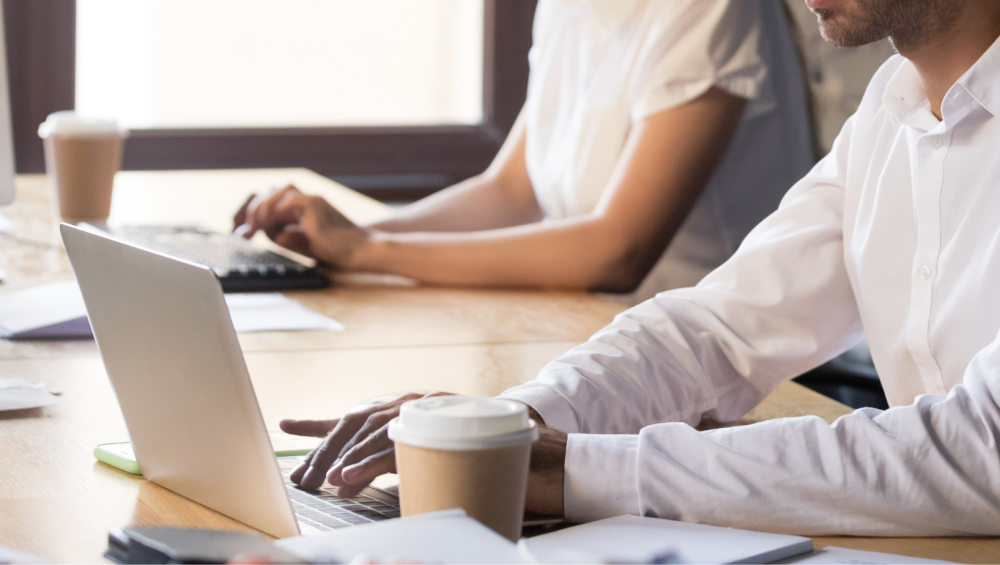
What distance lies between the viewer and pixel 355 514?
0.66m

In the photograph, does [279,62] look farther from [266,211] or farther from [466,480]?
[466,480]

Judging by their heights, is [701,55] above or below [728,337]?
above

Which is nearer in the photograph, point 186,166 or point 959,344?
point 959,344

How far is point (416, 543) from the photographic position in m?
0.47

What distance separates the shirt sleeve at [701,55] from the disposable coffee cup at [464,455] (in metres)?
1.09

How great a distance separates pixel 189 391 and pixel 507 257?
912 mm

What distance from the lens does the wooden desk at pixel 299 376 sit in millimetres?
648

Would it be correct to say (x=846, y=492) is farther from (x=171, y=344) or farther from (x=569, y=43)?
(x=569, y=43)

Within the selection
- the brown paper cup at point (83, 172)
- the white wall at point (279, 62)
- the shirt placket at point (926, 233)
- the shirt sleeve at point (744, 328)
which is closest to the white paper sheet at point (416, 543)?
the shirt sleeve at point (744, 328)

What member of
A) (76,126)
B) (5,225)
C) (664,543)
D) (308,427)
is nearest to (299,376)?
(308,427)

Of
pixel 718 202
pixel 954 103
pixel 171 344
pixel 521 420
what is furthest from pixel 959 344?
pixel 718 202

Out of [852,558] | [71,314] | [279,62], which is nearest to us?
[852,558]

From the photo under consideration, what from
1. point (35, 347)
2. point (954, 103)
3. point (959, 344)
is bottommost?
point (35, 347)

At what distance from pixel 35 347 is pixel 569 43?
3.59 ft
